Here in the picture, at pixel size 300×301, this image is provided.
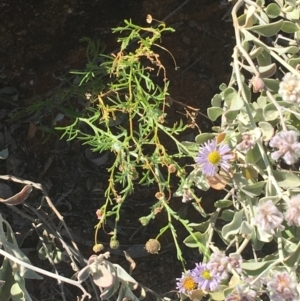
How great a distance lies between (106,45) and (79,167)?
1.02 ft

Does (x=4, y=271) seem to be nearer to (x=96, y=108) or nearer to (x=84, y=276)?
(x=84, y=276)

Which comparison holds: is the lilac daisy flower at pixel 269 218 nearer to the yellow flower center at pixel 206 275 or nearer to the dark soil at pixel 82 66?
the yellow flower center at pixel 206 275

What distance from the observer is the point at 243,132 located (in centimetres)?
112

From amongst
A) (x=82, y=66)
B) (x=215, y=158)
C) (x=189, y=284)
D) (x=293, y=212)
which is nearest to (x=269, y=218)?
(x=293, y=212)

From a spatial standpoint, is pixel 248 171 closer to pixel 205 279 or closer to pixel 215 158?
pixel 215 158

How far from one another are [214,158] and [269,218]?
158mm

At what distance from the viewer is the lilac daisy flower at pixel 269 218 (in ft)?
3.25

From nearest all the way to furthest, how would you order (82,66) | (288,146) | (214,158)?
(288,146) → (214,158) → (82,66)

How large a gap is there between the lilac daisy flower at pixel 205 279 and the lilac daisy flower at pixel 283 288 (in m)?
0.14

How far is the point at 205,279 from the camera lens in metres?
1.15

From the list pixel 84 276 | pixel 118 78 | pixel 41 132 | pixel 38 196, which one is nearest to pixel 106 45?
pixel 118 78

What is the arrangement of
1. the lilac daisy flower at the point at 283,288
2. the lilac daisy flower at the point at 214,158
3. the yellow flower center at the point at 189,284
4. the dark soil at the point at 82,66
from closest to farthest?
the lilac daisy flower at the point at 283,288
the lilac daisy flower at the point at 214,158
the yellow flower center at the point at 189,284
the dark soil at the point at 82,66

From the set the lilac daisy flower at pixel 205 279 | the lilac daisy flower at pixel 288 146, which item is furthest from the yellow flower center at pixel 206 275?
the lilac daisy flower at pixel 288 146

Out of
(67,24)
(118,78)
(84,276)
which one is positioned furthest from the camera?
(67,24)
